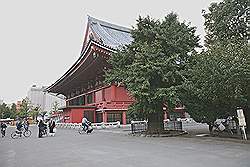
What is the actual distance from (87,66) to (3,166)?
2194cm

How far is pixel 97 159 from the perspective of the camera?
888 cm

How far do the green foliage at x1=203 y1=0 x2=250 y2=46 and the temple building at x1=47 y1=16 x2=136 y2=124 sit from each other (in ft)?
29.4

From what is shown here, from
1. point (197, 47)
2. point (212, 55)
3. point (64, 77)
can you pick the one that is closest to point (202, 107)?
point (212, 55)

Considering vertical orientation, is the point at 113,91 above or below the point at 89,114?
above

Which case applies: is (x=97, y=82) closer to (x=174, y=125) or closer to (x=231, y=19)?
(x=174, y=125)

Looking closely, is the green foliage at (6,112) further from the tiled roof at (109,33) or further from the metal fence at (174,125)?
the metal fence at (174,125)

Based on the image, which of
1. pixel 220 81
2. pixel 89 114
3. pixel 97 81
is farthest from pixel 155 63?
pixel 89 114

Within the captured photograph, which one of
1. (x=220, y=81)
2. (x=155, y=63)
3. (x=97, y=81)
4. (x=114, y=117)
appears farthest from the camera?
(x=97, y=81)

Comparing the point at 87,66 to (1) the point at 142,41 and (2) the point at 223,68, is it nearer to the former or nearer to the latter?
(1) the point at 142,41

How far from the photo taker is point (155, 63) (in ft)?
50.2

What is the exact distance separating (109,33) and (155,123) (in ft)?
77.7

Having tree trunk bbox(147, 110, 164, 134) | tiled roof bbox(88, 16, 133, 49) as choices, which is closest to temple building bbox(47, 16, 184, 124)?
tiled roof bbox(88, 16, 133, 49)

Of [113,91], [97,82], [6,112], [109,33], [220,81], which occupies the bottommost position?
[220,81]

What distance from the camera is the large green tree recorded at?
50.3ft
